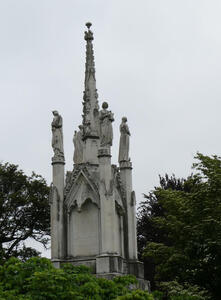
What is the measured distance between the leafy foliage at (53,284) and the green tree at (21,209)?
21097 millimetres

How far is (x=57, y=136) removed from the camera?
55.5 ft

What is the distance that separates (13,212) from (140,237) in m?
8.16

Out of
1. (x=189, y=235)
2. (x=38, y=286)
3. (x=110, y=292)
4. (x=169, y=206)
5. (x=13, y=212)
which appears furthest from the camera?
(x=13, y=212)

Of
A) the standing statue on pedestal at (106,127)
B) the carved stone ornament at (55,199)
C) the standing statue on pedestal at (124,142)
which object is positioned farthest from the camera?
the standing statue on pedestal at (124,142)

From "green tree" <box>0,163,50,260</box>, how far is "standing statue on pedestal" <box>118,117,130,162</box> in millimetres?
16816

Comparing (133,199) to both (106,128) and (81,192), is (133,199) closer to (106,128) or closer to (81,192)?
(81,192)

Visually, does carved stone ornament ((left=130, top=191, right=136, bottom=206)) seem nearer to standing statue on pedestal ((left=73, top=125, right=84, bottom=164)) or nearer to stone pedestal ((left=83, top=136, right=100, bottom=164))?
stone pedestal ((left=83, top=136, right=100, bottom=164))

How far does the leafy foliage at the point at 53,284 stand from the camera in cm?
1062

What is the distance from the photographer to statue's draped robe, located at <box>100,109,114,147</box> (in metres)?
16.1

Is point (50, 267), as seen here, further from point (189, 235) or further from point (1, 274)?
point (189, 235)

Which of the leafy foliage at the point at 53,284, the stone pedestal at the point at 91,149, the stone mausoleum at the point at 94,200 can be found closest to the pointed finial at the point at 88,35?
the stone mausoleum at the point at 94,200

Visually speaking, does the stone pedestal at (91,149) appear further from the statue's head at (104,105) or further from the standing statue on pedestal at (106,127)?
the statue's head at (104,105)

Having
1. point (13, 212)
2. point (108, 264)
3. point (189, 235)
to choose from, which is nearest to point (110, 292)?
point (108, 264)

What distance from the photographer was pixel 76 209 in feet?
53.3
